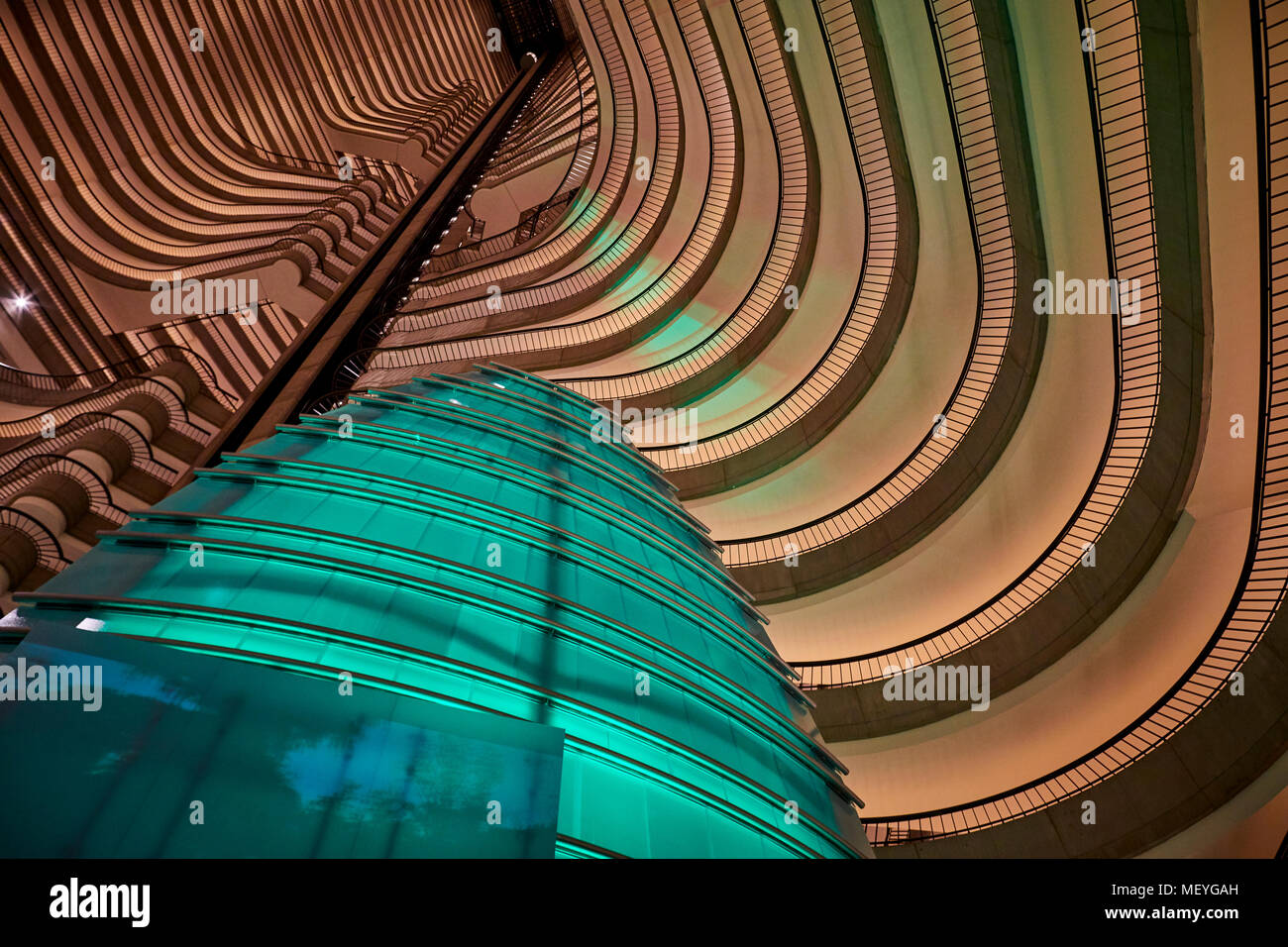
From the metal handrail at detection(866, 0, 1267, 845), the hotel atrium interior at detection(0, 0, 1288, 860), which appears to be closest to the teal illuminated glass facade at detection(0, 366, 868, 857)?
the hotel atrium interior at detection(0, 0, 1288, 860)

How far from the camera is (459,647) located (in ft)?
20.2

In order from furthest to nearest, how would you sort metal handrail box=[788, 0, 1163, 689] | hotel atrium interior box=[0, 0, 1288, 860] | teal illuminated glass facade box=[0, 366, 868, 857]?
1. metal handrail box=[788, 0, 1163, 689]
2. hotel atrium interior box=[0, 0, 1288, 860]
3. teal illuminated glass facade box=[0, 366, 868, 857]

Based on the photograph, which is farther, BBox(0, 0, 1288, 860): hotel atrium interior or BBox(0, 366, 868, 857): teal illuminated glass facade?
BBox(0, 0, 1288, 860): hotel atrium interior

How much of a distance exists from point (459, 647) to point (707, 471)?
35.7ft

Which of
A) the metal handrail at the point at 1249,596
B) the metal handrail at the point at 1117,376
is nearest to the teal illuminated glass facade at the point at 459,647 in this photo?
the metal handrail at the point at 1249,596

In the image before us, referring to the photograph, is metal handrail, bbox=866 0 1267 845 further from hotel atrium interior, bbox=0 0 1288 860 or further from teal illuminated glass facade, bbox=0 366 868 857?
teal illuminated glass facade, bbox=0 366 868 857

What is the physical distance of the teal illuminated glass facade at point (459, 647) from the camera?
14.2ft

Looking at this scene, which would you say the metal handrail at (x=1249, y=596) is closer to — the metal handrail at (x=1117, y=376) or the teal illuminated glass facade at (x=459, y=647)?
the metal handrail at (x=1117, y=376)

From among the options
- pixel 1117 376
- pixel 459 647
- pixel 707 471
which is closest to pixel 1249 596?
pixel 1117 376

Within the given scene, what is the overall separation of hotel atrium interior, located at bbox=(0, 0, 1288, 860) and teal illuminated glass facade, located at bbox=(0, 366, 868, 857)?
0.14ft

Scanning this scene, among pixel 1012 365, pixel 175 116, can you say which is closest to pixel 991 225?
pixel 1012 365

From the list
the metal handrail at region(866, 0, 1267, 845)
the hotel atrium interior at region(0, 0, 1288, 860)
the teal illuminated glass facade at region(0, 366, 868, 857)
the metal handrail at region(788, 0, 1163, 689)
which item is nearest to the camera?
the teal illuminated glass facade at region(0, 366, 868, 857)

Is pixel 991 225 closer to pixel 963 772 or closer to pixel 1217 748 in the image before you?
pixel 1217 748

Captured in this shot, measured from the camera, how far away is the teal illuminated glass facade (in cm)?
433
